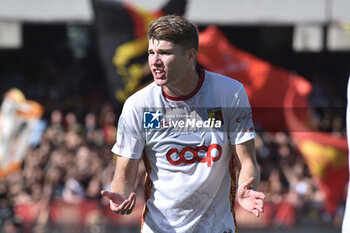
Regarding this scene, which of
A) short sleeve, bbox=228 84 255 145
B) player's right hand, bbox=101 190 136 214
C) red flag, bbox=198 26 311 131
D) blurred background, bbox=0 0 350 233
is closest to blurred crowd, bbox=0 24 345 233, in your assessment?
blurred background, bbox=0 0 350 233

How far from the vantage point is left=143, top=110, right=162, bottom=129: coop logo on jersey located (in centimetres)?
432

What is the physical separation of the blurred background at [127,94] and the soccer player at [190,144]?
4931 mm

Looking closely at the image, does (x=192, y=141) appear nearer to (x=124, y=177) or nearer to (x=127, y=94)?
(x=124, y=177)

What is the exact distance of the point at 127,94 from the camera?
47.8 ft

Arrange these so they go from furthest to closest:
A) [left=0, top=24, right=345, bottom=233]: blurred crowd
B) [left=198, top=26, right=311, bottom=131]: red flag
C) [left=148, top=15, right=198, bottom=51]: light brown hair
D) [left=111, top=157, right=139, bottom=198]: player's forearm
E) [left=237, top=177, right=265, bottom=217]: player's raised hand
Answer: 1. [left=198, top=26, right=311, bottom=131]: red flag
2. [left=0, top=24, right=345, bottom=233]: blurred crowd
3. [left=111, top=157, right=139, bottom=198]: player's forearm
4. [left=148, top=15, right=198, bottom=51]: light brown hair
5. [left=237, top=177, right=265, bottom=217]: player's raised hand

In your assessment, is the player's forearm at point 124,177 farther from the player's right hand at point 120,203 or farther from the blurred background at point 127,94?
the blurred background at point 127,94

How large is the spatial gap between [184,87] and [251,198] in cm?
78

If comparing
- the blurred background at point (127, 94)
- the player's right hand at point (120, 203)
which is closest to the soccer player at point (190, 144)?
the player's right hand at point (120, 203)

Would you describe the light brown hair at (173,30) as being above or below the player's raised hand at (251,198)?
above

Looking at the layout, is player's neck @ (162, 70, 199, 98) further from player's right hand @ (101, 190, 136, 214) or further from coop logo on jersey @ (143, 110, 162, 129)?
player's right hand @ (101, 190, 136, 214)

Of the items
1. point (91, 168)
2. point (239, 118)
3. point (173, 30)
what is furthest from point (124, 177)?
point (91, 168)

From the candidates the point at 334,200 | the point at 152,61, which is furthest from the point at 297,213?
the point at 152,61

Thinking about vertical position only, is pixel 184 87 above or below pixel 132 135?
above

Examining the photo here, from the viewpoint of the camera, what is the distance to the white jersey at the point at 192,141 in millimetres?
4297
